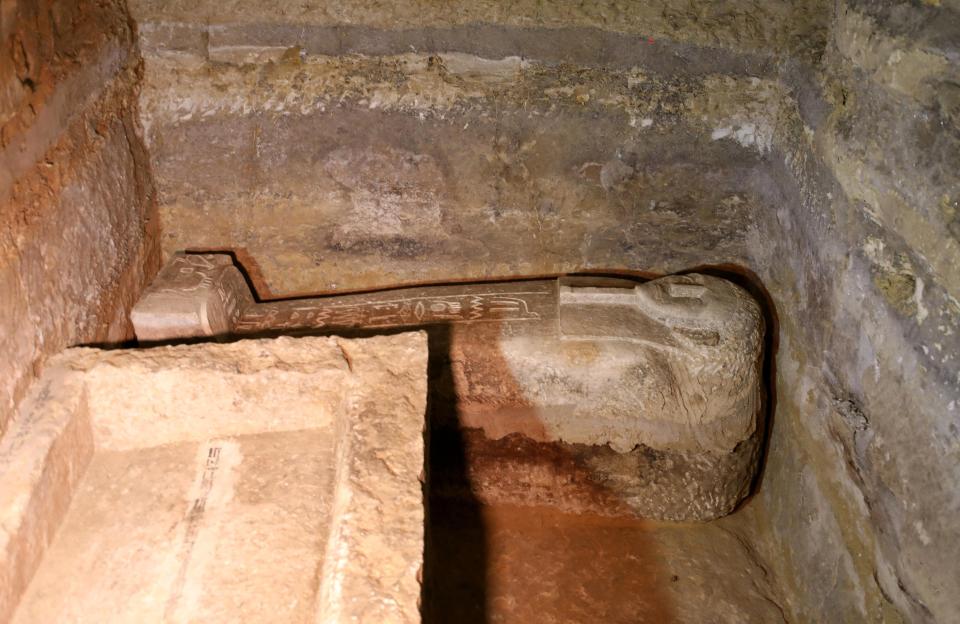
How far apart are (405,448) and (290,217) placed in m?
1.94

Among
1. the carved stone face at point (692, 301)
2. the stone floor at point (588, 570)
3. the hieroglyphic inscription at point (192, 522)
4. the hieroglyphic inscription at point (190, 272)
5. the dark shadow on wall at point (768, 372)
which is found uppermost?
the carved stone face at point (692, 301)

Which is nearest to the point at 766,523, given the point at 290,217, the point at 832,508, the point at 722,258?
the point at 832,508

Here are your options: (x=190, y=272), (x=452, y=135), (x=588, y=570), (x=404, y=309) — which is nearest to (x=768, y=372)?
(x=588, y=570)

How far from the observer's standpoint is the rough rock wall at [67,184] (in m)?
2.22

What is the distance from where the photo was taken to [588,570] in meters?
3.18

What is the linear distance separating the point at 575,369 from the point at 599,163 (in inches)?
43.4

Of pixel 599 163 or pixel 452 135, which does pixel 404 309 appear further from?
pixel 599 163

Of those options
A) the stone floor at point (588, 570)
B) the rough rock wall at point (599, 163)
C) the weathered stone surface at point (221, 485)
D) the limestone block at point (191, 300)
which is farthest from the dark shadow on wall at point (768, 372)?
the limestone block at point (191, 300)

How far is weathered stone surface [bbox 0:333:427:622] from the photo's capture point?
1.73 m

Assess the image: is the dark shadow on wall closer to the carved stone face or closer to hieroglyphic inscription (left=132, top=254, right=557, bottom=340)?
the carved stone face

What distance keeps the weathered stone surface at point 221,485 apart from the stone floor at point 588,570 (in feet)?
4.06

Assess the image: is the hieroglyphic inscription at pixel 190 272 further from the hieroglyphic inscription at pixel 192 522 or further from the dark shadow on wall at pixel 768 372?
the dark shadow on wall at pixel 768 372

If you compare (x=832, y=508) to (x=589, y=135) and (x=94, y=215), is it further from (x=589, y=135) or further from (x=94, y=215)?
(x=94, y=215)

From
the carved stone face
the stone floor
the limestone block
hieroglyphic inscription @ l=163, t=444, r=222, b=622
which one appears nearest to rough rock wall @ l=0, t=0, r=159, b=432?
the limestone block
